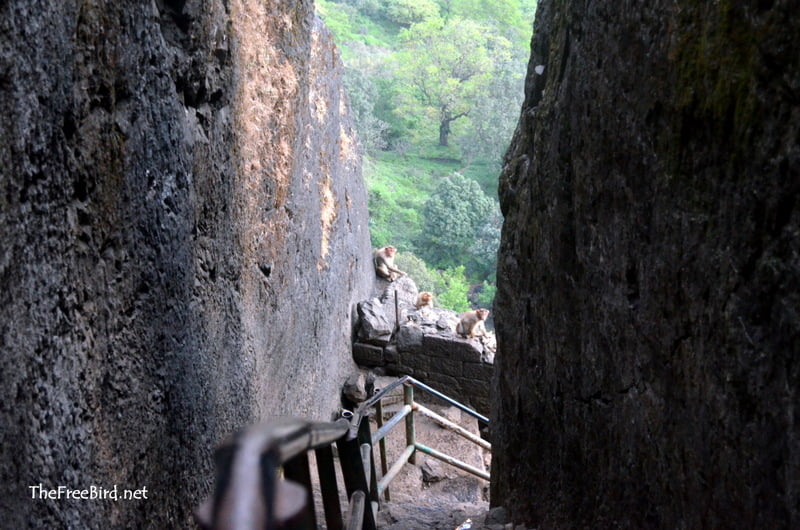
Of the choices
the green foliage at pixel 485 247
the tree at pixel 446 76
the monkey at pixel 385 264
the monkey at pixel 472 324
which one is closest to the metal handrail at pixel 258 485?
the monkey at pixel 472 324

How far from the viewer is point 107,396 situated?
2.31 metres

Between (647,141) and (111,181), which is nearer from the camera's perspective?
(647,141)

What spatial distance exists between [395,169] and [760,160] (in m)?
20.8

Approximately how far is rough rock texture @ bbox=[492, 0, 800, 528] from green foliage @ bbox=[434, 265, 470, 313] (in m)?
13.9

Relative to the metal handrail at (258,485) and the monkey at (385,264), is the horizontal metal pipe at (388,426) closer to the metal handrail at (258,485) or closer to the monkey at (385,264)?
the metal handrail at (258,485)

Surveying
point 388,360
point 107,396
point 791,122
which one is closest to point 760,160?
point 791,122

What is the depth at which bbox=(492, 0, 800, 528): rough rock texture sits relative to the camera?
1.42 m

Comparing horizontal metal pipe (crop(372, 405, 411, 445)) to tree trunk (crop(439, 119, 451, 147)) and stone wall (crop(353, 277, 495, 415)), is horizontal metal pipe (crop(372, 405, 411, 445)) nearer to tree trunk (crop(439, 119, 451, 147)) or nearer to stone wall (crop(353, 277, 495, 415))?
stone wall (crop(353, 277, 495, 415))

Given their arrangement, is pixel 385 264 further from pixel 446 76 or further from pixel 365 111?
pixel 446 76

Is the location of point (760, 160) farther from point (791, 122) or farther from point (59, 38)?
point (59, 38)

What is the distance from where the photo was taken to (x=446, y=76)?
23.2 meters

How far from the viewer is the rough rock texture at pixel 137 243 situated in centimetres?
184

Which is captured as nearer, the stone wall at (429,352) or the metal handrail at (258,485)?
the metal handrail at (258,485)

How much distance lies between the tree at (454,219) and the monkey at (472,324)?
1065 cm
